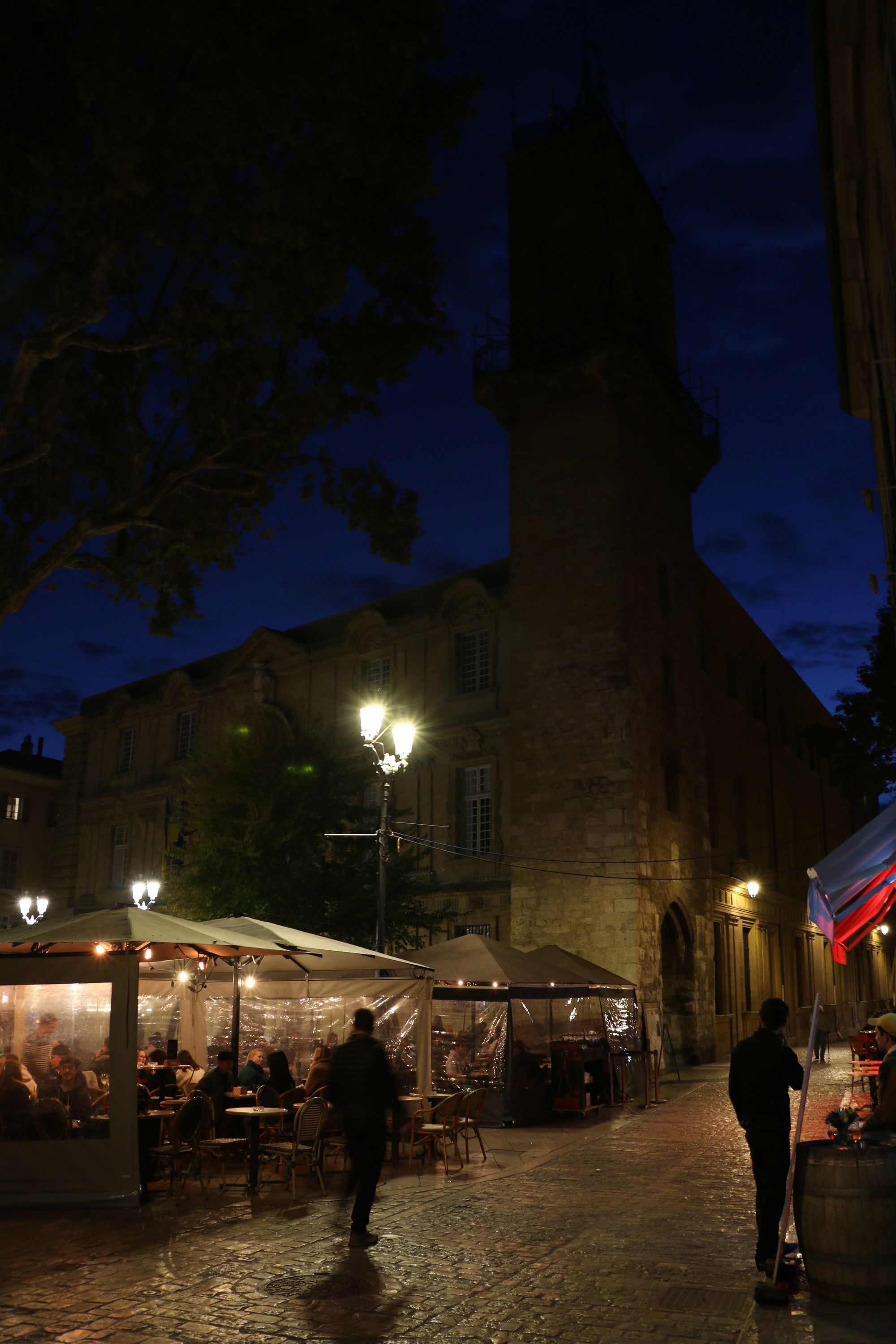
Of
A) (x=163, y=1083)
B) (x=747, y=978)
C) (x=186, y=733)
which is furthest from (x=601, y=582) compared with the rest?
(x=186, y=733)

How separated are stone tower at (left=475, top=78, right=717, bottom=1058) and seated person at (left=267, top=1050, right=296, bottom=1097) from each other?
514 inches

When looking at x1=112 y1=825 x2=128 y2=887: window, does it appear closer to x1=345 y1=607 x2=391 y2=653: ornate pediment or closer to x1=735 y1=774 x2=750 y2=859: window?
x1=345 y1=607 x2=391 y2=653: ornate pediment

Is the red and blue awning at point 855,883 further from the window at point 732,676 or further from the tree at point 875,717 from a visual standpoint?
the window at point 732,676

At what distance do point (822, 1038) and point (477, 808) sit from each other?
35.5ft

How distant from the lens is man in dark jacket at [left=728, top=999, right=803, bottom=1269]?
689 centimetres

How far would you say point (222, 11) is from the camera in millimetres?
11164

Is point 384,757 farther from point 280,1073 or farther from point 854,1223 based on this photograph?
point 854,1223

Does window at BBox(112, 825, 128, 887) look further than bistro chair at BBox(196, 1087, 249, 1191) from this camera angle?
Yes

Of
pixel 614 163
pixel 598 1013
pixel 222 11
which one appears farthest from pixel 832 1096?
pixel 614 163

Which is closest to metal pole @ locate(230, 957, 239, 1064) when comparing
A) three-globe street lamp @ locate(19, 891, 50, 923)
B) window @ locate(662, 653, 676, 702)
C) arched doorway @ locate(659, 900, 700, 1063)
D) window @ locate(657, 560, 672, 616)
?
three-globe street lamp @ locate(19, 891, 50, 923)

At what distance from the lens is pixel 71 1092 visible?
1046 cm

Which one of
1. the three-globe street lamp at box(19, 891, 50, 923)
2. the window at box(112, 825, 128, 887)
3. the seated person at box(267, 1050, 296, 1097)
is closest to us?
the seated person at box(267, 1050, 296, 1097)

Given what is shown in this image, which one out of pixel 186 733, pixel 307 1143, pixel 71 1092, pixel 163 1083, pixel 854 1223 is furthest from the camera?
pixel 186 733

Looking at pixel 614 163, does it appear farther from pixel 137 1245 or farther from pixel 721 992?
pixel 137 1245
